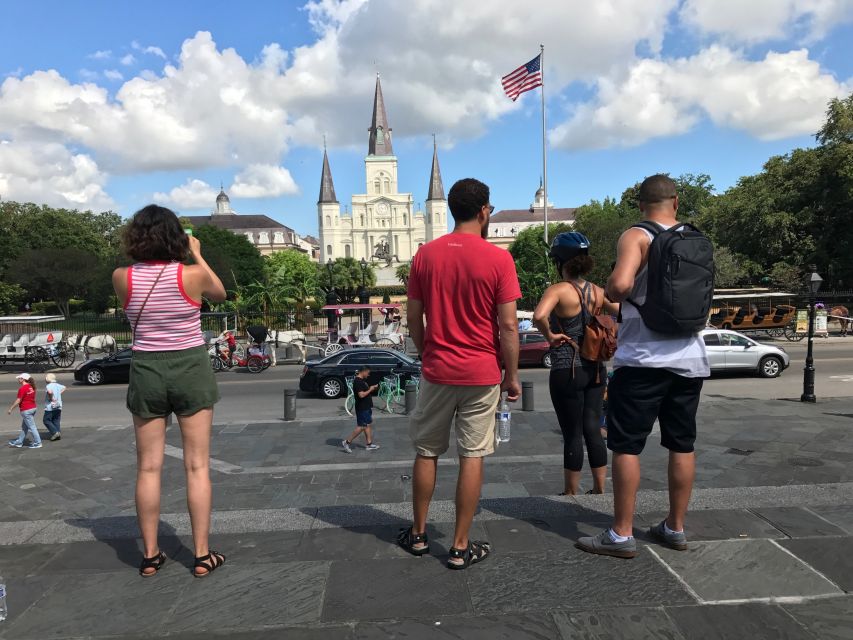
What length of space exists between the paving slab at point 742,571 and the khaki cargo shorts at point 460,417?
102cm

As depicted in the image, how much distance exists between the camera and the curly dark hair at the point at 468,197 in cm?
296

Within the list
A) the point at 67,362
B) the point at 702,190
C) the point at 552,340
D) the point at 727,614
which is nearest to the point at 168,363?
the point at 552,340

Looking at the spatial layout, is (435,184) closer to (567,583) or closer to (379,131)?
(379,131)

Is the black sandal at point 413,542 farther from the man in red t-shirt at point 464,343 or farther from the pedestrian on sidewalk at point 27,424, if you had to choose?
the pedestrian on sidewalk at point 27,424

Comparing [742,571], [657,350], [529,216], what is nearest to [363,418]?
[657,350]

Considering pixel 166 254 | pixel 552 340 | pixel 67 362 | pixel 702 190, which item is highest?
pixel 702 190

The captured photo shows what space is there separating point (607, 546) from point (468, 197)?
71.3 inches

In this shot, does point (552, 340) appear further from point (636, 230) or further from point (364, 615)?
point (364, 615)

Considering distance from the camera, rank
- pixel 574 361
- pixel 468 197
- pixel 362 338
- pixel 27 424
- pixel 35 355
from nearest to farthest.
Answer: pixel 468 197 → pixel 574 361 → pixel 27 424 → pixel 35 355 → pixel 362 338

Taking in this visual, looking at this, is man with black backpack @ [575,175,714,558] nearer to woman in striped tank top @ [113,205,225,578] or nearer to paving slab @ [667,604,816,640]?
paving slab @ [667,604,816,640]

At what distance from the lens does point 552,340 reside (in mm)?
3926

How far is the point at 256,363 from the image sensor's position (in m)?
20.1

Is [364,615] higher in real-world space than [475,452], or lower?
lower

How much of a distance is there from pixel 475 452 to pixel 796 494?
2.33 m
